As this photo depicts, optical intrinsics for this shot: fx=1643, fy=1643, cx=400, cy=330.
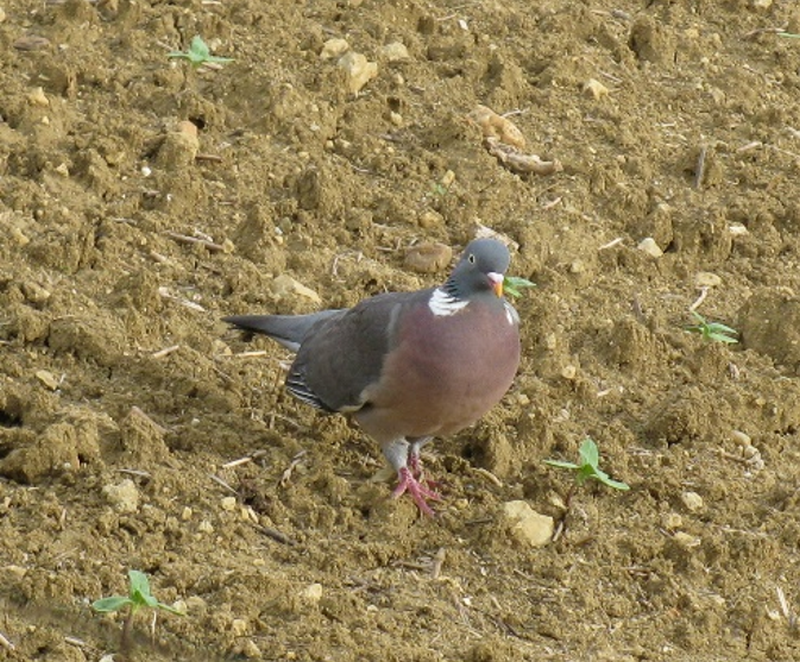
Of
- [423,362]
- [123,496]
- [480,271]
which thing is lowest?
[123,496]

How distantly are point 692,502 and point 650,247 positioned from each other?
5.03 feet

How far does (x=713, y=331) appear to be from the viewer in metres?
6.02

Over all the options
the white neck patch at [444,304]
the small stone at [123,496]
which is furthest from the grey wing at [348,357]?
the small stone at [123,496]

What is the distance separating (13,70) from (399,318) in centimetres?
253

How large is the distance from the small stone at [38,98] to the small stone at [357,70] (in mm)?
1274

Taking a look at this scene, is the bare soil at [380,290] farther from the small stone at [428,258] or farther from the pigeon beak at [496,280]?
the pigeon beak at [496,280]

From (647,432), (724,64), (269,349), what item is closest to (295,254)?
(269,349)

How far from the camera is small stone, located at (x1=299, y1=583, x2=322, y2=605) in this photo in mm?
4623

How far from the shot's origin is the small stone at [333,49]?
7249 mm

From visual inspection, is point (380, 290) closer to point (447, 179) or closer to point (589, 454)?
point (447, 179)

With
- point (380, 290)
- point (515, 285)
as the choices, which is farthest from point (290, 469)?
point (515, 285)

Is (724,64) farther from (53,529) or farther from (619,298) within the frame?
(53,529)

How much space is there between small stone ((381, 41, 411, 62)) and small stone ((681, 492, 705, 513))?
2789 millimetres

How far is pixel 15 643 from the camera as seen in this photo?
14.1 feet
